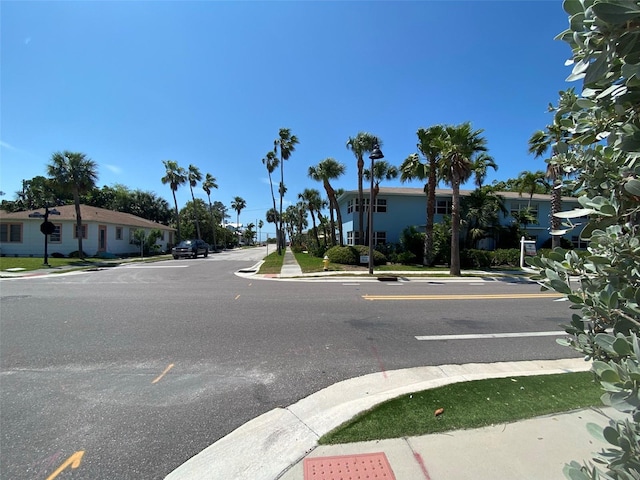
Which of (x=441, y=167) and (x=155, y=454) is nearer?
(x=155, y=454)

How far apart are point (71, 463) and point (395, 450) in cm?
275

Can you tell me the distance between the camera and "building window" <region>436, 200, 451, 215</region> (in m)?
27.5

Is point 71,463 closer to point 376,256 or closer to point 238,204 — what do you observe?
point 376,256

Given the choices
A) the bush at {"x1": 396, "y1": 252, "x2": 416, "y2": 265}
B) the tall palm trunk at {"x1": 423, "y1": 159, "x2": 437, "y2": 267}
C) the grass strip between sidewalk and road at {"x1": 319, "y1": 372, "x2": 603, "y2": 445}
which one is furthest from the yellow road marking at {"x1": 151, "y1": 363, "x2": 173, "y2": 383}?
the bush at {"x1": 396, "y1": 252, "x2": 416, "y2": 265}

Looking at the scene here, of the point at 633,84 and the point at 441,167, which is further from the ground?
the point at 441,167

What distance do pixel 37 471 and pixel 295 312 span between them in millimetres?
5737

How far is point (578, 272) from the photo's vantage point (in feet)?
4.93

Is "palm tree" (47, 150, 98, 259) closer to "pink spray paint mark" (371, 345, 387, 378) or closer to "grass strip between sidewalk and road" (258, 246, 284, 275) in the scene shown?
"grass strip between sidewalk and road" (258, 246, 284, 275)

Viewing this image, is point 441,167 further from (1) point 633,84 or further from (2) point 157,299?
(1) point 633,84

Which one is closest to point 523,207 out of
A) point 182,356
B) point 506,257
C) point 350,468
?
point 506,257

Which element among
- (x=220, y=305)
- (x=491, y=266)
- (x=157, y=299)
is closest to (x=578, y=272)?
(x=220, y=305)

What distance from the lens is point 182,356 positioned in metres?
5.22

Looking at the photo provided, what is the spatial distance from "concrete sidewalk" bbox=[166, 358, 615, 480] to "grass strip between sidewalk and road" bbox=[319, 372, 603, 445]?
0.35 ft

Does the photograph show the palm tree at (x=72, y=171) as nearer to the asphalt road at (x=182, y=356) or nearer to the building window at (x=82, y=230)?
the building window at (x=82, y=230)
